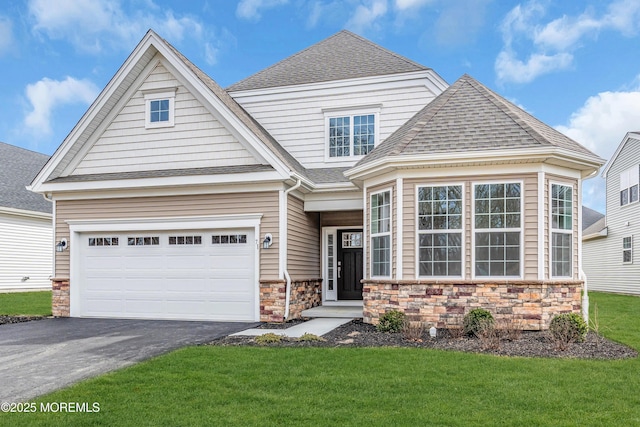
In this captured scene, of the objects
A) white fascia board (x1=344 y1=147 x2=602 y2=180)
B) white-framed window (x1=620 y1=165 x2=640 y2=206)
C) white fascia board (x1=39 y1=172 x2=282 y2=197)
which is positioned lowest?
white fascia board (x1=39 y1=172 x2=282 y2=197)

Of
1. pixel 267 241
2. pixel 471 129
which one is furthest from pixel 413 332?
pixel 471 129

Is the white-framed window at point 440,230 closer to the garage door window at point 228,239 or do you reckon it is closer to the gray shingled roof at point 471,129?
the gray shingled roof at point 471,129

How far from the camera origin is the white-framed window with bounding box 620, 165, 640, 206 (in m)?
21.6

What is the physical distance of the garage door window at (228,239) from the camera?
11.9m

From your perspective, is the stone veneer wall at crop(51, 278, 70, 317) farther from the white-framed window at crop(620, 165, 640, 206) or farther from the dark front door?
the white-framed window at crop(620, 165, 640, 206)

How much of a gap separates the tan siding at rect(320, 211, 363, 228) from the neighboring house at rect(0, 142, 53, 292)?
40.6 ft

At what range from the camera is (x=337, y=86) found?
14.4 meters

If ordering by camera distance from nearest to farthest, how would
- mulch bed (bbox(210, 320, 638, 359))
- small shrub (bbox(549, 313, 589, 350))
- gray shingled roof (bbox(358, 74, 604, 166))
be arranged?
1. mulch bed (bbox(210, 320, 638, 359))
2. small shrub (bbox(549, 313, 589, 350))
3. gray shingled roof (bbox(358, 74, 604, 166))

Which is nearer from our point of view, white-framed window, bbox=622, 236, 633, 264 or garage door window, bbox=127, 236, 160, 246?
garage door window, bbox=127, 236, 160, 246

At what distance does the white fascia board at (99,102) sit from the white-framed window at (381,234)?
6.48 meters

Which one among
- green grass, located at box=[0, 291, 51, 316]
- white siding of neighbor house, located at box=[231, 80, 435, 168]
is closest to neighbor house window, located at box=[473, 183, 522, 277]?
white siding of neighbor house, located at box=[231, 80, 435, 168]

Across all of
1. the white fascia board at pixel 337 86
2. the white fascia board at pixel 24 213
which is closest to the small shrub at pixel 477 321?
the white fascia board at pixel 337 86

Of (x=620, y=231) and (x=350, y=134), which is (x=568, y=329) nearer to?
(x=350, y=134)

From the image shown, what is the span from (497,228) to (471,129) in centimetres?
209
